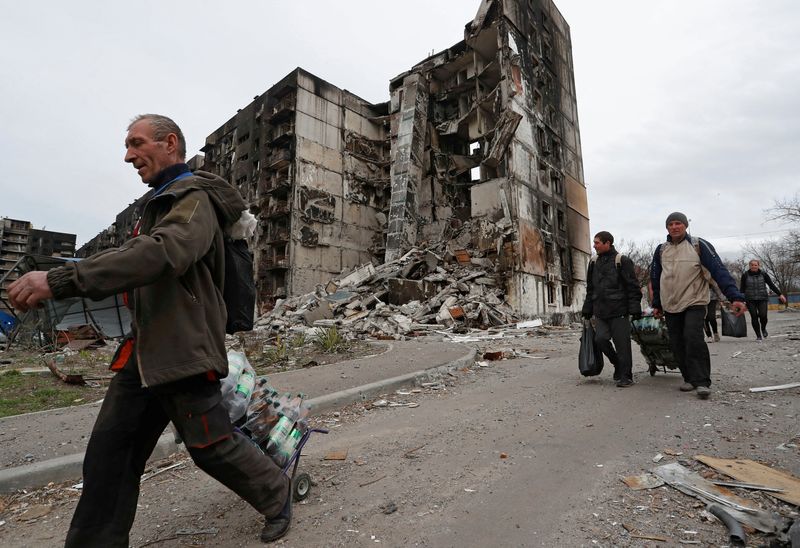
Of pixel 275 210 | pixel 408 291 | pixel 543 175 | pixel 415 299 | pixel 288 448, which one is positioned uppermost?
pixel 543 175

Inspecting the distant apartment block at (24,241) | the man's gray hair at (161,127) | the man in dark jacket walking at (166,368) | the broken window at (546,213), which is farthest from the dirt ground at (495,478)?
the distant apartment block at (24,241)

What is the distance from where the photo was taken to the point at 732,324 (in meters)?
5.10

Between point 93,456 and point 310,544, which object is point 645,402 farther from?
point 93,456

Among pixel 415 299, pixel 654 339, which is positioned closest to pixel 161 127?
pixel 654 339

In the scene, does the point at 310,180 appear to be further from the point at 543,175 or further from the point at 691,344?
the point at 691,344

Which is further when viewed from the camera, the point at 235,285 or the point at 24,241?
the point at 24,241

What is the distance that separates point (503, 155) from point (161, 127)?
23.4m

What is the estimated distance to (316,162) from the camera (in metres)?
30.9

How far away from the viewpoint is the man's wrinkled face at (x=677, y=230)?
4738 millimetres

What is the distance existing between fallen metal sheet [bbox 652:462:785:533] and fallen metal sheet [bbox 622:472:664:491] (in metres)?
0.05

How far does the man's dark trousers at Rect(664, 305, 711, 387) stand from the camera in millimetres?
4344

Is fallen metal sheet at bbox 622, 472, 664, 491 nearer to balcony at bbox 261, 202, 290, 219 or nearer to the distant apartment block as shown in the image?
balcony at bbox 261, 202, 290, 219

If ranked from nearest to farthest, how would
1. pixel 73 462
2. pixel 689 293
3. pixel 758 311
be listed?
pixel 73 462 < pixel 689 293 < pixel 758 311

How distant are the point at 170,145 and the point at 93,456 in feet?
4.60
